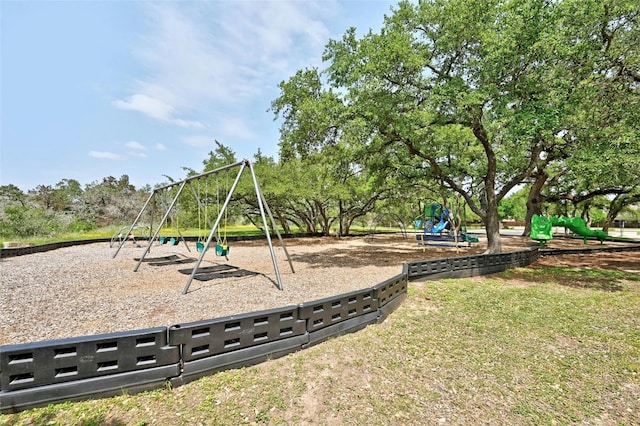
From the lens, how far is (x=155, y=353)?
2.49 metres

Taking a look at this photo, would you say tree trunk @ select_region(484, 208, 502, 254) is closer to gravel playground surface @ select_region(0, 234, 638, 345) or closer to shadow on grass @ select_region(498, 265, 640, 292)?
shadow on grass @ select_region(498, 265, 640, 292)

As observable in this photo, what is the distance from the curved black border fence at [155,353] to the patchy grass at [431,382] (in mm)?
97

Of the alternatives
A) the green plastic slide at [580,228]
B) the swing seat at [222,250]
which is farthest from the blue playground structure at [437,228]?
the swing seat at [222,250]

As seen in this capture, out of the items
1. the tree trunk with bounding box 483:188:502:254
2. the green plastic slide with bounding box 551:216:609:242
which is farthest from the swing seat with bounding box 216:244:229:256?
the green plastic slide with bounding box 551:216:609:242

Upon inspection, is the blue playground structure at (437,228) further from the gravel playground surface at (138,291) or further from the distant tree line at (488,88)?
the gravel playground surface at (138,291)

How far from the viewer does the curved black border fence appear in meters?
2.20

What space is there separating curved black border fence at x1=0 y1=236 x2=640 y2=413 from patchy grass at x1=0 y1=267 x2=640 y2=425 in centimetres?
10

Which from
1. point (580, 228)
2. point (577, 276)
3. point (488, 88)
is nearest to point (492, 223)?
point (577, 276)

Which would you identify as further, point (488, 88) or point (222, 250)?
point (222, 250)

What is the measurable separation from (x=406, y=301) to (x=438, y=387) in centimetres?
238

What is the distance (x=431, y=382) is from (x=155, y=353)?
2.45 meters

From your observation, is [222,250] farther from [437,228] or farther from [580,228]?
[580,228]

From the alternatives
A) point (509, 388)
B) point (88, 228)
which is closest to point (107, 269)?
point (509, 388)

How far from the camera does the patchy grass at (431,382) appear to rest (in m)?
2.23
